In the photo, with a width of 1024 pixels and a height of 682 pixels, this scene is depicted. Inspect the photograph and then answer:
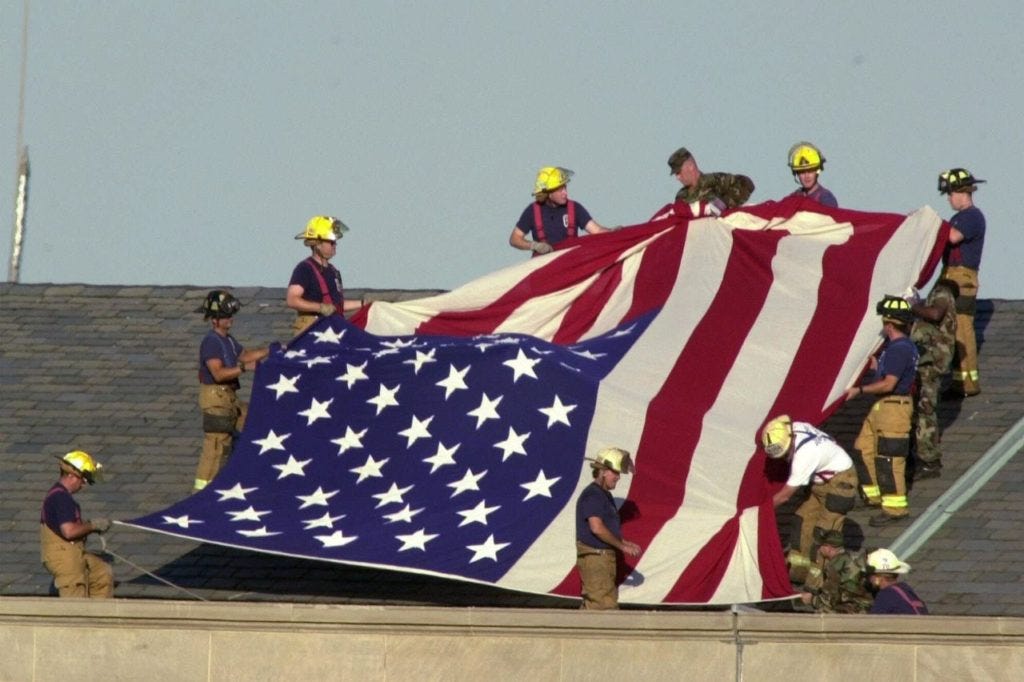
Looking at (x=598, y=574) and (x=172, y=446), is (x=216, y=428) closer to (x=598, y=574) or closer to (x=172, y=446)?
(x=172, y=446)

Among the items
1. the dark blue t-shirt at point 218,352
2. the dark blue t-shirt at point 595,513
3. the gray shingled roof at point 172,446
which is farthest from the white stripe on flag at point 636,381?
the dark blue t-shirt at point 218,352

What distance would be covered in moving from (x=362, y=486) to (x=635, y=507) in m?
2.10

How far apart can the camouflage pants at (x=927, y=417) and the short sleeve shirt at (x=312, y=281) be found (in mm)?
4768

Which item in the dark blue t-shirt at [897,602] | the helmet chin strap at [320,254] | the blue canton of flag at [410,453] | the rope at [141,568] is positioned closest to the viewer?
the dark blue t-shirt at [897,602]

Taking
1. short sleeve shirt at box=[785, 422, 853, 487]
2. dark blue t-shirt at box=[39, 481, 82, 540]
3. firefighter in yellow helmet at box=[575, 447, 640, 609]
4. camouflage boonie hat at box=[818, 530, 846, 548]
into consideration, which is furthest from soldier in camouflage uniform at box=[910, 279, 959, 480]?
dark blue t-shirt at box=[39, 481, 82, 540]

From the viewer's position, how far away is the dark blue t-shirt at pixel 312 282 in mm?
21047

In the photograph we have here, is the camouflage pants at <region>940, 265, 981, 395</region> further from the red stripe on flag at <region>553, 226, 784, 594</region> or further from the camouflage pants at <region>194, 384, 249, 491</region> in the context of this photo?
the camouflage pants at <region>194, 384, 249, 491</region>

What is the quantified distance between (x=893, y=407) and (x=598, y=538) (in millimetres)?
3214

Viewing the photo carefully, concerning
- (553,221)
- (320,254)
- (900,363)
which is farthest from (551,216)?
(900,363)

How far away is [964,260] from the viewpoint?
70.3ft

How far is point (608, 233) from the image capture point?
2122 centimetres

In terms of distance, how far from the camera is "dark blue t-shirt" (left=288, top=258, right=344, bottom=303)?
21047 millimetres

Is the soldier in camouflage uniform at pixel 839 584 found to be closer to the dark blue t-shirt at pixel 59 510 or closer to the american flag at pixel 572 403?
the american flag at pixel 572 403

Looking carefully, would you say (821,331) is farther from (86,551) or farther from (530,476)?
(86,551)
